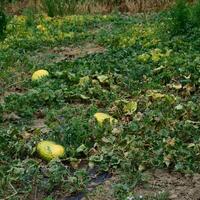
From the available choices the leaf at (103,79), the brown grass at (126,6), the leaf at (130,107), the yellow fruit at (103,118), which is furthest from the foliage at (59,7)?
the yellow fruit at (103,118)

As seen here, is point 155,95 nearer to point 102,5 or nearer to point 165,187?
point 165,187

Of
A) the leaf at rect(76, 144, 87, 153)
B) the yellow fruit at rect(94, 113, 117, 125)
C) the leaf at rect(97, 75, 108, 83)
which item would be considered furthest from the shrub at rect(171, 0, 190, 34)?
the leaf at rect(76, 144, 87, 153)

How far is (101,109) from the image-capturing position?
5.93m

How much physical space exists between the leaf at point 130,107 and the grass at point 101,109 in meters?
0.01

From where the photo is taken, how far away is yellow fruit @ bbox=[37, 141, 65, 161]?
4730mm

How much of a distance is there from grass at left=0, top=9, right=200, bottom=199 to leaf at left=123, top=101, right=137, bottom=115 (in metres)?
0.01

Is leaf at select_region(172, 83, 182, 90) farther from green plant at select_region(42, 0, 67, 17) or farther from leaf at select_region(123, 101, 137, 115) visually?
green plant at select_region(42, 0, 67, 17)

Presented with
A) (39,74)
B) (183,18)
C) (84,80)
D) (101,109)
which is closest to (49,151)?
(101,109)

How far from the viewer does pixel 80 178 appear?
434 centimetres

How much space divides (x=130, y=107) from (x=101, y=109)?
→ 0.41 m

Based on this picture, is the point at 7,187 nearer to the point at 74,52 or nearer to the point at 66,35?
the point at 74,52

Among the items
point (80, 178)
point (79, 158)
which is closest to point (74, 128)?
point (79, 158)

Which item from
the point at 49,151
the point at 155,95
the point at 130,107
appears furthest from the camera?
the point at 155,95

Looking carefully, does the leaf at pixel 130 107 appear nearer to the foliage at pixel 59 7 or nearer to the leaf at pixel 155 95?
the leaf at pixel 155 95
